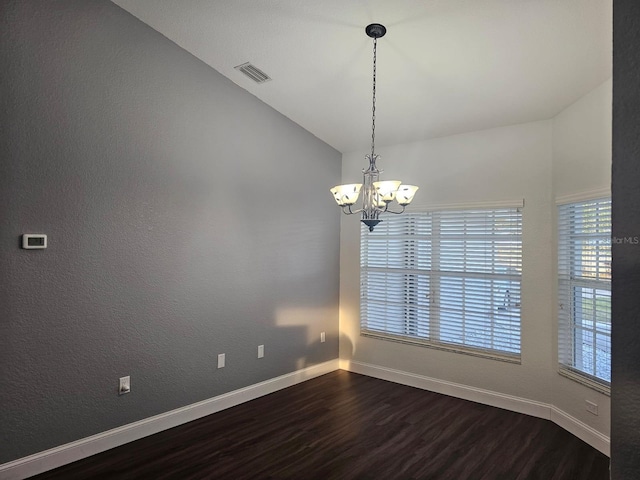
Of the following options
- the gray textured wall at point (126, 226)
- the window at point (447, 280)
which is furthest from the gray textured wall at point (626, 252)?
the window at point (447, 280)

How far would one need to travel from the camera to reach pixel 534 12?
2.66 meters

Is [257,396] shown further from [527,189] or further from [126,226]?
[527,189]

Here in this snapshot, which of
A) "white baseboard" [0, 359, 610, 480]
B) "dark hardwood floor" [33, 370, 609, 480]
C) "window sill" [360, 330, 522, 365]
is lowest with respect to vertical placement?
"dark hardwood floor" [33, 370, 609, 480]

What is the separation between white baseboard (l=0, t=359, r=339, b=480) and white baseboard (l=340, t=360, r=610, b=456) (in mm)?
971

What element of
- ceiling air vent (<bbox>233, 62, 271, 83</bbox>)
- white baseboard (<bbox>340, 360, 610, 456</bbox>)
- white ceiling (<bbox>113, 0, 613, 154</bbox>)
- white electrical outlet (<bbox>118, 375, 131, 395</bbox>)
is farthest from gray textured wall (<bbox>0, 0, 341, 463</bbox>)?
white baseboard (<bbox>340, 360, 610, 456</bbox>)

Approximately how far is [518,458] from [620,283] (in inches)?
115

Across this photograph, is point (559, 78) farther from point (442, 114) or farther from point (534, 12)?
point (442, 114)

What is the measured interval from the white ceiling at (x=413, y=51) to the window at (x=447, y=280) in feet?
3.53

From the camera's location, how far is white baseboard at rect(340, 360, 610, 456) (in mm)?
3338

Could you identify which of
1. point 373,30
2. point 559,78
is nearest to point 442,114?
point 559,78

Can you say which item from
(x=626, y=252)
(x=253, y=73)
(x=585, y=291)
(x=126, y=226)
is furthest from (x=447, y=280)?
(x=626, y=252)

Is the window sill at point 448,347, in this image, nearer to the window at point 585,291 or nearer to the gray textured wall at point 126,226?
the window at point 585,291

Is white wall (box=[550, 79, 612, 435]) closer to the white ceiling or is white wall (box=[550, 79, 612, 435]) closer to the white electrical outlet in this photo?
the white ceiling

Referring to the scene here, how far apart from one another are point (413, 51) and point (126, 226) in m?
2.65
